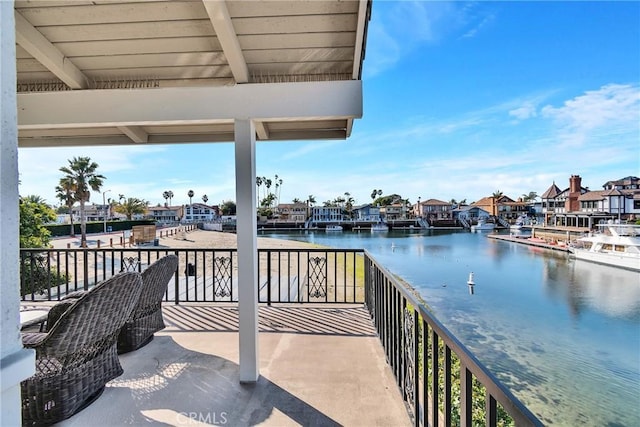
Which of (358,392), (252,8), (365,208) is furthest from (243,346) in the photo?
(365,208)

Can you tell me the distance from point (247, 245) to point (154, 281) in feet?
3.63

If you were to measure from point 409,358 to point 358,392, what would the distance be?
48 cm

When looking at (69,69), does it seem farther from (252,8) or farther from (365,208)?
(365,208)

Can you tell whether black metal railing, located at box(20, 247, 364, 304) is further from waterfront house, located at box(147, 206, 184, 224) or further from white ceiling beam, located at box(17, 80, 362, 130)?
waterfront house, located at box(147, 206, 184, 224)

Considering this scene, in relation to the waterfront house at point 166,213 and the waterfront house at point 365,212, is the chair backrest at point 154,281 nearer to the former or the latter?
the waterfront house at point 365,212

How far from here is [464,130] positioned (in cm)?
3844

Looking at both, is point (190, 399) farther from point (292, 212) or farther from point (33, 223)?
point (292, 212)

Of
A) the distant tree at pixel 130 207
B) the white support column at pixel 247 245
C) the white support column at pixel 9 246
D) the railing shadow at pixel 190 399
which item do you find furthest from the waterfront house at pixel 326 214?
the white support column at pixel 9 246

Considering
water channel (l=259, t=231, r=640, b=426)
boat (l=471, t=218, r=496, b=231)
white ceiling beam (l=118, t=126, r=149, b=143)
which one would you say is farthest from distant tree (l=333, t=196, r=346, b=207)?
white ceiling beam (l=118, t=126, r=149, b=143)

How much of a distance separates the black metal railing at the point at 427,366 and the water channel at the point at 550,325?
2.75 ft

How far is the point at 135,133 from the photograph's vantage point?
9.02ft

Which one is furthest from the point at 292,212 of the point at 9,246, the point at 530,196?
the point at 530,196

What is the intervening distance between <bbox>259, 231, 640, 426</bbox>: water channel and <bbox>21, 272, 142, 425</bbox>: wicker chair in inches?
107

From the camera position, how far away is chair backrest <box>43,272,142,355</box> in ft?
5.14
